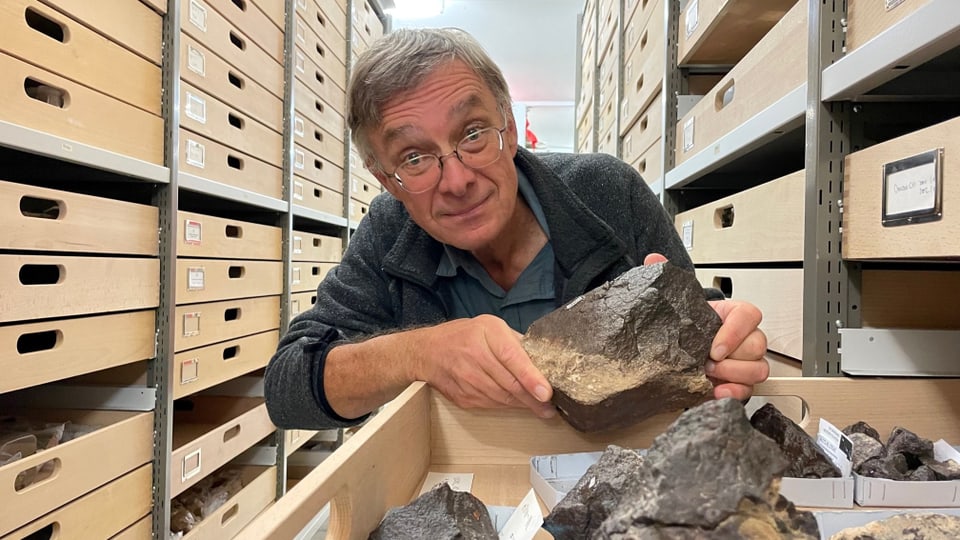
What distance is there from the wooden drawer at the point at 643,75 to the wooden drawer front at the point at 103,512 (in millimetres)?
2027

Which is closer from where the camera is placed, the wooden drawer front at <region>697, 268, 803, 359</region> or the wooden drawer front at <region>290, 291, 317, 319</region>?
the wooden drawer front at <region>697, 268, 803, 359</region>

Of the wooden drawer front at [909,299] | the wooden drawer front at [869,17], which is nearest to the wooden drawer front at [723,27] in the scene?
the wooden drawer front at [869,17]

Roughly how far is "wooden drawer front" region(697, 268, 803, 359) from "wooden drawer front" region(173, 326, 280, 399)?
5.05 feet

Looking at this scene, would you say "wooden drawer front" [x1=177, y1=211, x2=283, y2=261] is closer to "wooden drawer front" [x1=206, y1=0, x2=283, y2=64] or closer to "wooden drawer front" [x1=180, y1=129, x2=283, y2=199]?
"wooden drawer front" [x1=180, y1=129, x2=283, y2=199]

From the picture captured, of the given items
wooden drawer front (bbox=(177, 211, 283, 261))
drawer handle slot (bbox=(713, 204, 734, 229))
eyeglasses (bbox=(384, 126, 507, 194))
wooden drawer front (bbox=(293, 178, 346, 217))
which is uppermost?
wooden drawer front (bbox=(293, 178, 346, 217))

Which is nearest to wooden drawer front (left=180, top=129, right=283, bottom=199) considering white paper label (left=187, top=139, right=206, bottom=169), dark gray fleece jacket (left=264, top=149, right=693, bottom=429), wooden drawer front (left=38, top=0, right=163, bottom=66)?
white paper label (left=187, top=139, right=206, bottom=169)

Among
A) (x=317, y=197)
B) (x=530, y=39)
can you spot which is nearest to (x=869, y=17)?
(x=317, y=197)

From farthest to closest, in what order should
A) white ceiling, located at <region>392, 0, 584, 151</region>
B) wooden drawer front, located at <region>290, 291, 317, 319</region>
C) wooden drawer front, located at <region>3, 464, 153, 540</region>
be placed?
white ceiling, located at <region>392, 0, 584, 151</region>
wooden drawer front, located at <region>290, 291, 317, 319</region>
wooden drawer front, located at <region>3, 464, 153, 540</region>

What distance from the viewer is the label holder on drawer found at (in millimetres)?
721

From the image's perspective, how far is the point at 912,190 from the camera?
769 mm

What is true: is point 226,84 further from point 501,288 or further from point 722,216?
point 722,216

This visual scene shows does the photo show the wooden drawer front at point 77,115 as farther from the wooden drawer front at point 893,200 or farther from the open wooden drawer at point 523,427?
the wooden drawer front at point 893,200

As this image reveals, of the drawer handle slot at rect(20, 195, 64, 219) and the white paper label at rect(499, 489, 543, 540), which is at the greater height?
the drawer handle slot at rect(20, 195, 64, 219)

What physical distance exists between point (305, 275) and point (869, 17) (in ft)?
7.43
